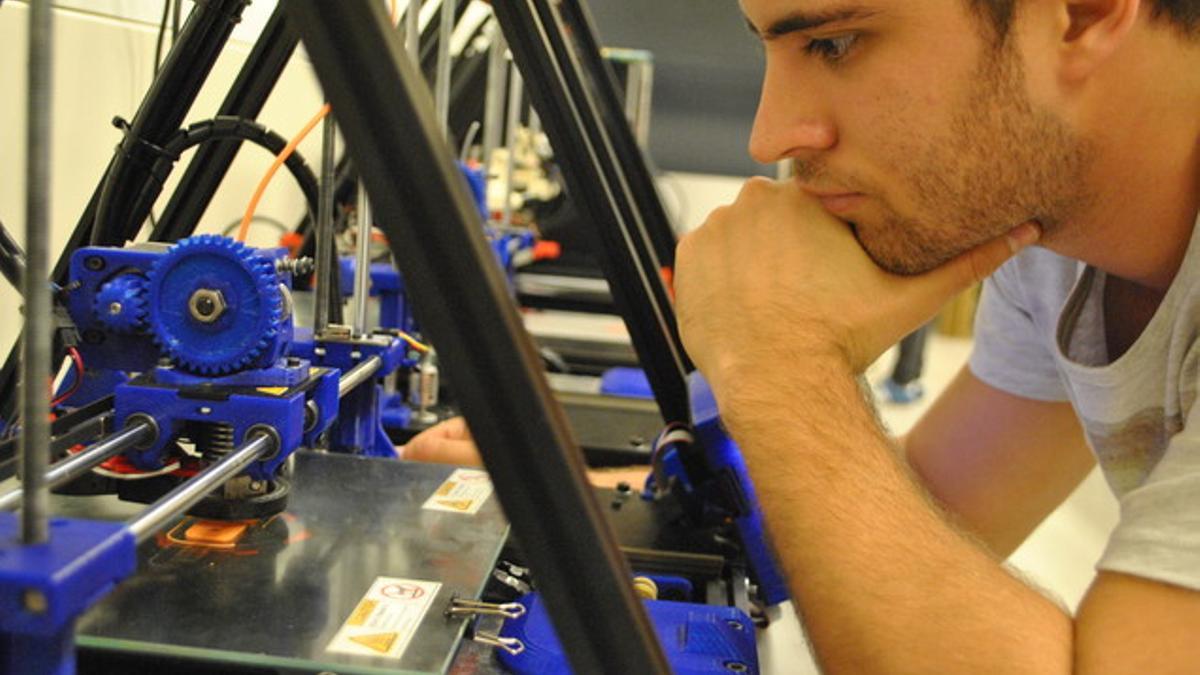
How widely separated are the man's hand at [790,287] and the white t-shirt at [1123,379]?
0.16 m

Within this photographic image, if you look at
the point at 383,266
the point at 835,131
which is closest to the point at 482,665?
the point at 835,131

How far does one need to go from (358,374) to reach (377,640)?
336 mm

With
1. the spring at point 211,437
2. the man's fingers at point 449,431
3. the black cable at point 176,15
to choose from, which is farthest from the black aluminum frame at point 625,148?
the spring at point 211,437

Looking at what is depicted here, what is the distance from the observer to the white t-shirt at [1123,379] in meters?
0.70

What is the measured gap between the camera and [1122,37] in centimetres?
81

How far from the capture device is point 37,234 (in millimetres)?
346

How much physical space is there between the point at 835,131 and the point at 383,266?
78 centimetres

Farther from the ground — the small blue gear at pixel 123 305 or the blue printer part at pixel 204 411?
the small blue gear at pixel 123 305

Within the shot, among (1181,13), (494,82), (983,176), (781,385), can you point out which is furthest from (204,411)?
(494,82)

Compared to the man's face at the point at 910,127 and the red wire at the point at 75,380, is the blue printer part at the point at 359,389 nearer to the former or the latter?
the red wire at the point at 75,380

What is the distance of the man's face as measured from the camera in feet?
2.59

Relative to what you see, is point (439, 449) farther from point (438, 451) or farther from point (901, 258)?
point (901, 258)

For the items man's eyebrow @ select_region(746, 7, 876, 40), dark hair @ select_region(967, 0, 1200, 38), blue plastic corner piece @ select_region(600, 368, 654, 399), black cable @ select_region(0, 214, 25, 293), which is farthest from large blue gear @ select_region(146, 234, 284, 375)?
blue plastic corner piece @ select_region(600, 368, 654, 399)

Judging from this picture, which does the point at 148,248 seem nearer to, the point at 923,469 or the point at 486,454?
the point at 486,454
